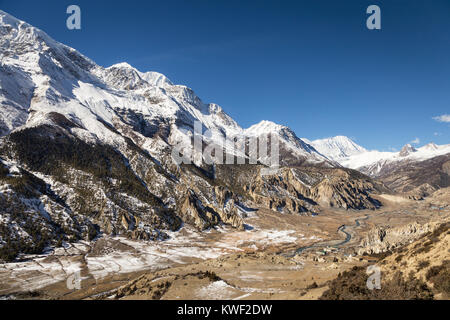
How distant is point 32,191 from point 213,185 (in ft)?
340

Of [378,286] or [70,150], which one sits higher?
[70,150]

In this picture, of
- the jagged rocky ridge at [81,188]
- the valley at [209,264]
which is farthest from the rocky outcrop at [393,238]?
the jagged rocky ridge at [81,188]

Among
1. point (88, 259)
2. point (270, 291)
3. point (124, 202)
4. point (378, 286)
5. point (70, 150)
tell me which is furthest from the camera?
point (70, 150)

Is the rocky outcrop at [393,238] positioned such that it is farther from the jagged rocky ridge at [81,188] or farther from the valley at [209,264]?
the jagged rocky ridge at [81,188]

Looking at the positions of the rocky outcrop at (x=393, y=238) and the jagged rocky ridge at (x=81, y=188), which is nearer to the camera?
the rocky outcrop at (x=393, y=238)

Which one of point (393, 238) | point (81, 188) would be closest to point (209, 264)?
point (393, 238)

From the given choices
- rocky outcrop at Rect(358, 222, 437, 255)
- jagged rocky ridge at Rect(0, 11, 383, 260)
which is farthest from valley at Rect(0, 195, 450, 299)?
jagged rocky ridge at Rect(0, 11, 383, 260)

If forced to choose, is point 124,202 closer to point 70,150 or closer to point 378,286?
point 70,150

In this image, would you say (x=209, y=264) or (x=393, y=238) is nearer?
(x=209, y=264)

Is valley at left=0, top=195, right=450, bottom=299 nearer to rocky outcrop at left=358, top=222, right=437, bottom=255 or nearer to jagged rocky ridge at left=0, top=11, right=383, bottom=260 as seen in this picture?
rocky outcrop at left=358, top=222, right=437, bottom=255

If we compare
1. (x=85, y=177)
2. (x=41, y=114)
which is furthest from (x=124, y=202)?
(x=41, y=114)

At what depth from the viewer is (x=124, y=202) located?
13025 centimetres

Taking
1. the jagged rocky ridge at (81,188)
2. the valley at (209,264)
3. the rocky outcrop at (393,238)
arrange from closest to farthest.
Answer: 1. the valley at (209,264)
2. the rocky outcrop at (393,238)
3. the jagged rocky ridge at (81,188)

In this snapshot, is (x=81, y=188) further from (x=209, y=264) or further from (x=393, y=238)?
(x=393, y=238)
